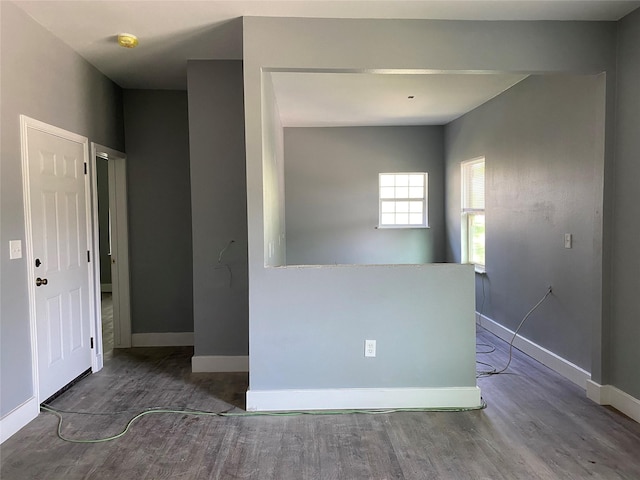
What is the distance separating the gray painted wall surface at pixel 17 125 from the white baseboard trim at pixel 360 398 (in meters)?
1.43

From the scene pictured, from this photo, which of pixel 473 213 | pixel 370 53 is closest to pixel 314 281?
pixel 370 53

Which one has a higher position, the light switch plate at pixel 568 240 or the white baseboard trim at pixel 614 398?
the light switch plate at pixel 568 240

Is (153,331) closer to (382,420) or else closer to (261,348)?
(261,348)

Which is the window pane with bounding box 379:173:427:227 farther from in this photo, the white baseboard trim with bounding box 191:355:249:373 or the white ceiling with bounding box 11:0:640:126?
the white baseboard trim with bounding box 191:355:249:373

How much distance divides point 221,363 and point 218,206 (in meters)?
1.34

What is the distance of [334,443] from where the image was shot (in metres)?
2.40

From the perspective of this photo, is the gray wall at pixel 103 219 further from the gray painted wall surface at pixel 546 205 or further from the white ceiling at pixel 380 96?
the gray painted wall surface at pixel 546 205

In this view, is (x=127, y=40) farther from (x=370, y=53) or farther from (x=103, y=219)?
(x=103, y=219)

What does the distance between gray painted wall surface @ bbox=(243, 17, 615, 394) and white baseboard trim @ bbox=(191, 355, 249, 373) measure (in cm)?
82

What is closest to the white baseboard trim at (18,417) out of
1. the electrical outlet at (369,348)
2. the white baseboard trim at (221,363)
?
the white baseboard trim at (221,363)

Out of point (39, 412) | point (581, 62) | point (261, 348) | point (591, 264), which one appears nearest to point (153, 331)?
point (39, 412)

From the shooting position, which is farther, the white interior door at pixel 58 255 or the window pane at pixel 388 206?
the window pane at pixel 388 206

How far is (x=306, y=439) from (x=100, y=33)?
3021mm

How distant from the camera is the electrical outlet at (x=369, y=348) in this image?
9.33ft
